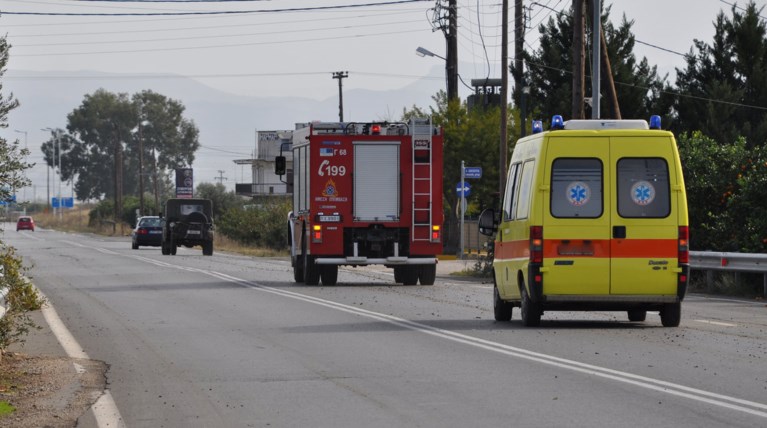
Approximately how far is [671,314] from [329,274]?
12.6 meters

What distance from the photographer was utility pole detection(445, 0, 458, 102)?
182ft

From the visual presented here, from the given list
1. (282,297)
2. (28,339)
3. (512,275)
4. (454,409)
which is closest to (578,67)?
(282,297)

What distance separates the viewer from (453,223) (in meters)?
57.0

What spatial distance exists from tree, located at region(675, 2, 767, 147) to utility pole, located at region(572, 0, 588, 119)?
18.2 metres

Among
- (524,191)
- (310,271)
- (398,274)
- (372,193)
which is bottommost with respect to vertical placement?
(398,274)

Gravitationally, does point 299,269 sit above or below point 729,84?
below

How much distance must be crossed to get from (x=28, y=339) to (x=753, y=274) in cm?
1572

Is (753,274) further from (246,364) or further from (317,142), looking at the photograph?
(246,364)

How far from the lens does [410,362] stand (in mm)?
13781

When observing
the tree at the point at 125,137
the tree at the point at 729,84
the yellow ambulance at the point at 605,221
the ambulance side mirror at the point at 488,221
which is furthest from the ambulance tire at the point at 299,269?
the tree at the point at 125,137

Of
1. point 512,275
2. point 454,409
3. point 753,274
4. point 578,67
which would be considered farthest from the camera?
point 578,67

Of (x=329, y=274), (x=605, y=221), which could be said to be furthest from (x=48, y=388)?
(x=329, y=274)

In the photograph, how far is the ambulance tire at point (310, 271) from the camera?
95.1 feet

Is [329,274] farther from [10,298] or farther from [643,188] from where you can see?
[10,298]
